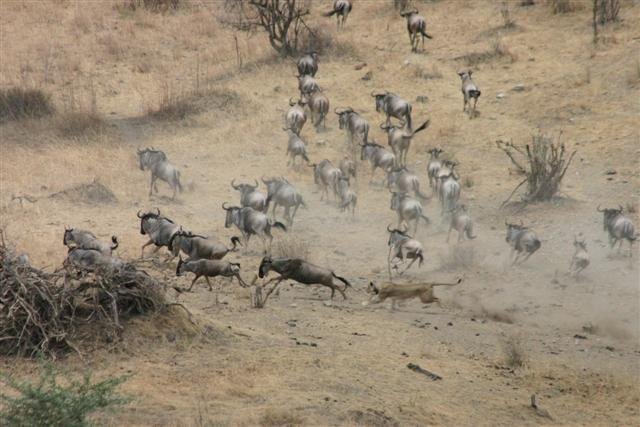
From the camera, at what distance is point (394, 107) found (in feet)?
66.9

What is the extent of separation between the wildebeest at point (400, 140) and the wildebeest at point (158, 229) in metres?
6.07

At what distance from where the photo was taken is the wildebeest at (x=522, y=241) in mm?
14477

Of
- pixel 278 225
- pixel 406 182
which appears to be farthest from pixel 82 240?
pixel 406 182

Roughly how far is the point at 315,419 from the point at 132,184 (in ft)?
32.7

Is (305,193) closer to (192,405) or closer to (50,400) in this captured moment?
(192,405)

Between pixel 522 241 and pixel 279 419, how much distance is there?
6741mm

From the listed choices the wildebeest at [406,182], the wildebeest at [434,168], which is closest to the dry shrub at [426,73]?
the wildebeest at [434,168]

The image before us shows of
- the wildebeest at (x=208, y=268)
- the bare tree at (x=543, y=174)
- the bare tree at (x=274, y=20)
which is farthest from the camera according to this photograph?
the bare tree at (x=274, y=20)

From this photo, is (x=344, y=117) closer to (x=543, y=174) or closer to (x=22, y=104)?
(x=543, y=174)

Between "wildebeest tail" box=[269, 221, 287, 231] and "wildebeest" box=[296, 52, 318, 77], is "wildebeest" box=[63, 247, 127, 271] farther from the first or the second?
"wildebeest" box=[296, 52, 318, 77]

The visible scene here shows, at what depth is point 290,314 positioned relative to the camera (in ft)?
39.5

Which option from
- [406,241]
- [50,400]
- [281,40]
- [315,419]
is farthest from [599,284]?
[281,40]

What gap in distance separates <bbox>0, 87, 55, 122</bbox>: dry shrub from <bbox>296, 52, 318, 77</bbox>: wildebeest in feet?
16.1

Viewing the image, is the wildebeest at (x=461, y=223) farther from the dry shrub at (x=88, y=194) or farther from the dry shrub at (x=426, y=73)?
the dry shrub at (x=426, y=73)
